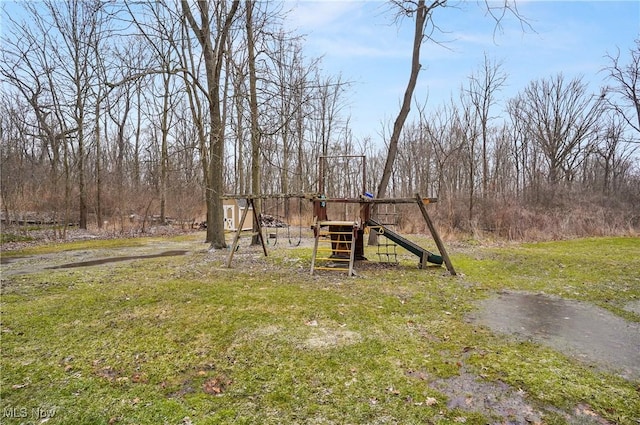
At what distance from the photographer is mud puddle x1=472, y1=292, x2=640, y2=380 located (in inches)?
137

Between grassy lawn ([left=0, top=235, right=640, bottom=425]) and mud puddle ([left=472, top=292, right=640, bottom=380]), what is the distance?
0.80 feet

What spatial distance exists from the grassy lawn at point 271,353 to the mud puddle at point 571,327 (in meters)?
0.24

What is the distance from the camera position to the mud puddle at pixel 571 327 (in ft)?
11.4

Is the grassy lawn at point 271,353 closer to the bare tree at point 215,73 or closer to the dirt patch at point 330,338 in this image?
the dirt patch at point 330,338

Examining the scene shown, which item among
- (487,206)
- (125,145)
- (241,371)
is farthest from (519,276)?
(125,145)

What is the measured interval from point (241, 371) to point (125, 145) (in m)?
27.5

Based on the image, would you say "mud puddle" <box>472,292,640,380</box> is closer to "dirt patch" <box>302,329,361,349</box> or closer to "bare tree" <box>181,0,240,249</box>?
"dirt patch" <box>302,329,361,349</box>

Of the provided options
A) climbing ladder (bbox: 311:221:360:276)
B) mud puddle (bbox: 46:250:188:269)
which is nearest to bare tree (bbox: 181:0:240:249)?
mud puddle (bbox: 46:250:188:269)

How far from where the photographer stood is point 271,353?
3.50 meters

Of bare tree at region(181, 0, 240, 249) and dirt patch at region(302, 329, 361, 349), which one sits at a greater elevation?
bare tree at region(181, 0, 240, 249)

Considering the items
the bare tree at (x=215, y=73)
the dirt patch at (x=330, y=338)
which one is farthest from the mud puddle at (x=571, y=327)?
the bare tree at (x=215, y=73)

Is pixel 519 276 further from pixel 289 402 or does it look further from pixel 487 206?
pixel 487 206

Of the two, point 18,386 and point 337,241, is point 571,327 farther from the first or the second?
point 18,386

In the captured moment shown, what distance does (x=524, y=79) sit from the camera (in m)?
26.1
